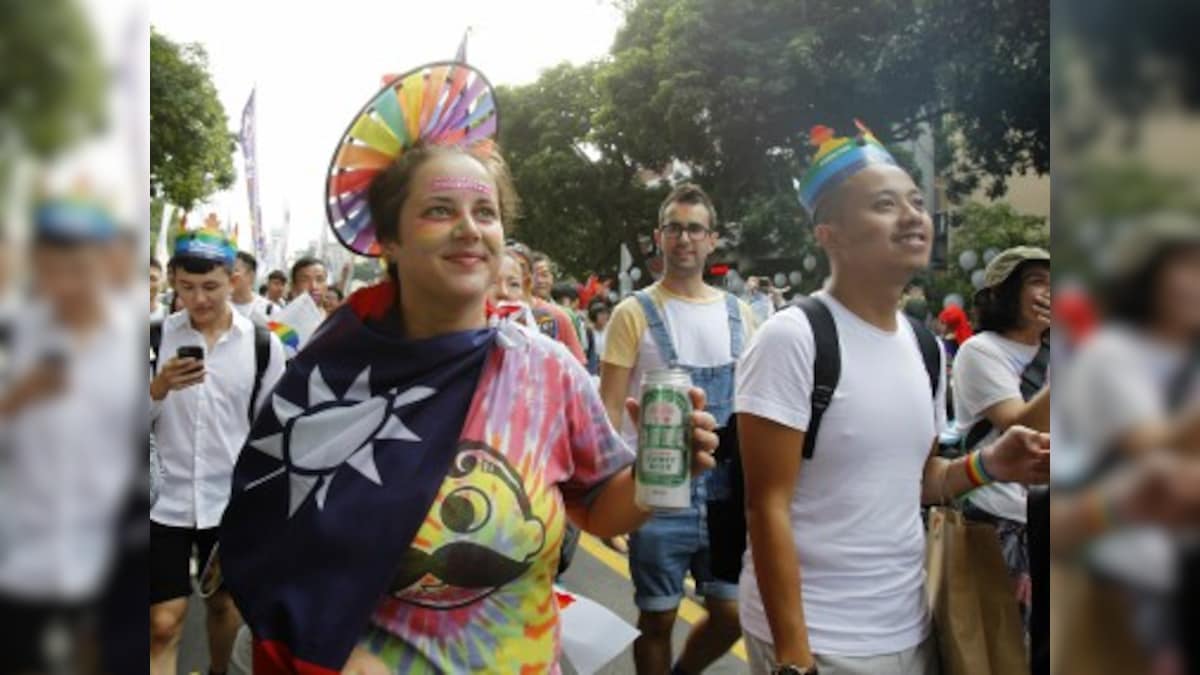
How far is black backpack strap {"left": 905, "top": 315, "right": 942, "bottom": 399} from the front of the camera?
2672mm

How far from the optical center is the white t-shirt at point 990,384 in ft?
11.8

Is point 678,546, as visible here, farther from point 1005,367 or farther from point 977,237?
point 977,237

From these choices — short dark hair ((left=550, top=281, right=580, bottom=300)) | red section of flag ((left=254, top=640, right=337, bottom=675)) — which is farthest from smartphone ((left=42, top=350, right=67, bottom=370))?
short dark hair ((left=550, top=281, right=580, bottom=300))

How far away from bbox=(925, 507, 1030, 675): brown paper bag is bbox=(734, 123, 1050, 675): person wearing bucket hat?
0.21 feet

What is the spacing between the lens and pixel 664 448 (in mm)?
1954

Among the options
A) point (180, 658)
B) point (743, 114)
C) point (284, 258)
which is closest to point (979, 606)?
point (180, 658)

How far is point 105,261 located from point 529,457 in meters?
1.71

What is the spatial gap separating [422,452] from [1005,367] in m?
2.35

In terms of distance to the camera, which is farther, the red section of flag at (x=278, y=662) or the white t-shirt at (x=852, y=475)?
the white t-shirt at (x=852, y=475)

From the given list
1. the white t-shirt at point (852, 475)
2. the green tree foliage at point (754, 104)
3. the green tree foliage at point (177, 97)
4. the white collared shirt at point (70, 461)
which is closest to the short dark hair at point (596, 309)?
the green tree foliage at point (754, 104)

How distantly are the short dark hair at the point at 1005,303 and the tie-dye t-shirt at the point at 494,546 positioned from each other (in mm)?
2171

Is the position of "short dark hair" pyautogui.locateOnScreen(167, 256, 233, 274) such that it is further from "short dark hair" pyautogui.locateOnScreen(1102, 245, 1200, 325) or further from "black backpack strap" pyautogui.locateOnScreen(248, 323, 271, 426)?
"short dark hair" pyautogui.locateOnScreen(1102, 245, 1200, 325)

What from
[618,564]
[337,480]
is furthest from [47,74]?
[618,564]

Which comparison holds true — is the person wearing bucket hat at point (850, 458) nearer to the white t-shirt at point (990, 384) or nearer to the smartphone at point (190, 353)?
the white t-shirt at point (990, 384)
